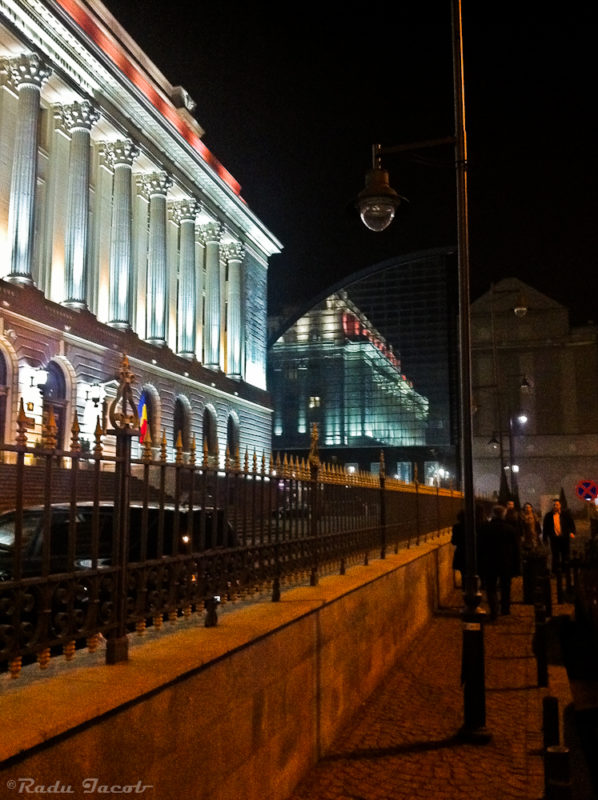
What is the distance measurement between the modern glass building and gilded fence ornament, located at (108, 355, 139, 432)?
73769 mm

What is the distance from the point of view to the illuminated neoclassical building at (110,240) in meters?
30.7

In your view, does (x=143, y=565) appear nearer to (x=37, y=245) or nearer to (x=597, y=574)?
(x=597, y=574)

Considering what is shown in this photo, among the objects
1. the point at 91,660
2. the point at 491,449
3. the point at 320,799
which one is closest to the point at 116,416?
Answer: the point at 91,660

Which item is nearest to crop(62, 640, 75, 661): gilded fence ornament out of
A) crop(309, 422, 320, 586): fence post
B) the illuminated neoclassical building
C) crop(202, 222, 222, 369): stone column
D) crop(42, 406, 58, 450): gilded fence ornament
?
crop(42, 406, 58, 450): gilded fence ornament

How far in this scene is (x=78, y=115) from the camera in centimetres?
3519

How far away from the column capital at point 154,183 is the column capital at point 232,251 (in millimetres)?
10747

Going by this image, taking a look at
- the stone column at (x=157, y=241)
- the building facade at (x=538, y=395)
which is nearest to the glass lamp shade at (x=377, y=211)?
the stone column at (x=157, y=241)

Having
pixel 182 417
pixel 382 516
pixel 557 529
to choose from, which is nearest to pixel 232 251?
pixel 182 417

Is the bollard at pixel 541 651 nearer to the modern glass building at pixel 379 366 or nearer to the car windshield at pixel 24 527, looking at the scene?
the car windshield at pixel 24 527

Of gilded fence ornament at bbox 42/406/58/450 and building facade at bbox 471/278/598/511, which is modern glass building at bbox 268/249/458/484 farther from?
gilded fence ornament at bbox 42/406/58/450

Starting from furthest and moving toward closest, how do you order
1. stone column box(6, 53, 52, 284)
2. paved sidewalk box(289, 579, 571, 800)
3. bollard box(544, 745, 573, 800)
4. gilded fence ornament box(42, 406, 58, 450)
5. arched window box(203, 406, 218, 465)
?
arched window box(203, 406, 218, 465), stone column box(6, 53, 52, 284), paved sidewalk box(289, 579, 571, 800), gilded fence ornament box(42, 406, 58, 450), bollard box(544, 745, 573, 800)

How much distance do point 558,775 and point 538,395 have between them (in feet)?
222

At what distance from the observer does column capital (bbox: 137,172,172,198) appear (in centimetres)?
4303

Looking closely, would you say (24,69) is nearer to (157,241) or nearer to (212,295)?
(157,241)
